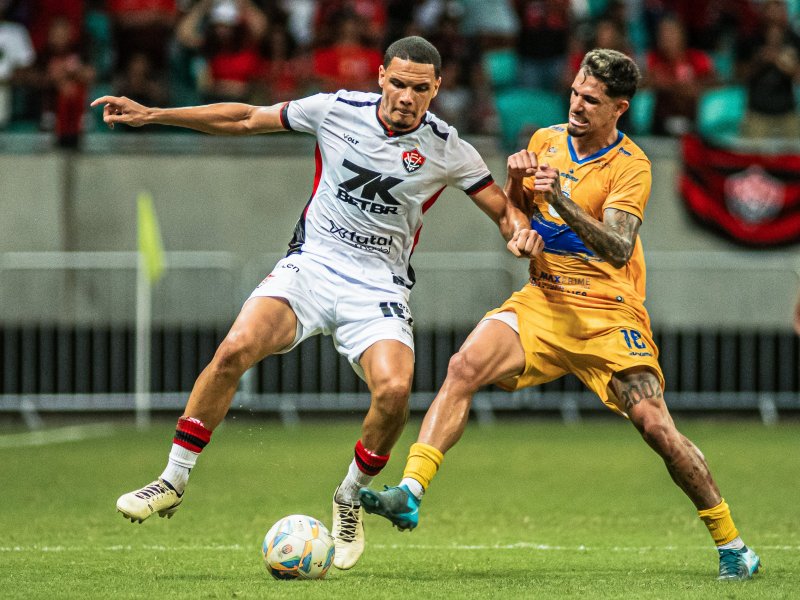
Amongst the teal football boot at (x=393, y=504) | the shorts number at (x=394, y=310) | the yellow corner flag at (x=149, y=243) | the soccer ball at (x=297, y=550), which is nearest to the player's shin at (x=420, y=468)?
the teal football boot at (x=393, y=504)

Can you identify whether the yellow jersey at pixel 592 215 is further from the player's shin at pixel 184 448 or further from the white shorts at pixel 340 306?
the player's shin at pixel 184 448

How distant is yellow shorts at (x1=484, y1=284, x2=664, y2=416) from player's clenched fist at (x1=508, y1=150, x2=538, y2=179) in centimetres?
80

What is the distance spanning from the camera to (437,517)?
10.5m

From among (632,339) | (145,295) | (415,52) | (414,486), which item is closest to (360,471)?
(414,486)

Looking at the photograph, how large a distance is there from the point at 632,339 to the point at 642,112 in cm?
1077

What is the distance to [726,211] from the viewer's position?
58.4 feet

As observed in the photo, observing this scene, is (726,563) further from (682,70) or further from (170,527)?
(682,70)

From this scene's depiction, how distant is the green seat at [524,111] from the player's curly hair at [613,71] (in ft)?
30.1

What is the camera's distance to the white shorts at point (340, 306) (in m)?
8.23

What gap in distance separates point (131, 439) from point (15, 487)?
3589 millimetres

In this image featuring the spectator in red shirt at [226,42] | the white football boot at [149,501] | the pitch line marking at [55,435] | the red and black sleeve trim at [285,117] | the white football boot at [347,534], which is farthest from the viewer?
the spectator in red shirt at [226,42]

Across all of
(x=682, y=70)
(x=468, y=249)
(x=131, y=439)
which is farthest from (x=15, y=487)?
(x=682, y=70)

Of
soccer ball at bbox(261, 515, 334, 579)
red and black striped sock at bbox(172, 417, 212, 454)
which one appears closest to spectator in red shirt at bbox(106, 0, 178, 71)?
red and black striped sock at bbox(172, 417, 212, 454)

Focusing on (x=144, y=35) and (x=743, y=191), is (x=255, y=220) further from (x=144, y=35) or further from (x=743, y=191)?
(x=743, y=191)
